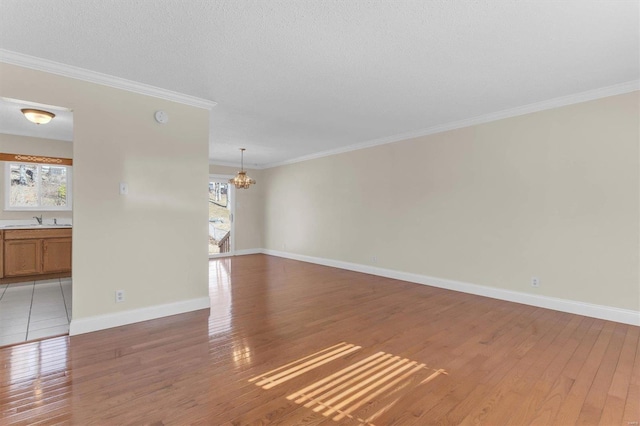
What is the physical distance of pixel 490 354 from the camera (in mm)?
2615

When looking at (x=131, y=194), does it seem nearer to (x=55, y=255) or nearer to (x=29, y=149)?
(x=55, y=255)

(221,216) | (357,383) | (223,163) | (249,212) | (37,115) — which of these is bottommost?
(357,383)

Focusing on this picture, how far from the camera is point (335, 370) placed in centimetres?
234

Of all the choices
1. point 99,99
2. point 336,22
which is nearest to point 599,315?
point 336,22

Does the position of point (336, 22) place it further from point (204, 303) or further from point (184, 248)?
point (204, 303)

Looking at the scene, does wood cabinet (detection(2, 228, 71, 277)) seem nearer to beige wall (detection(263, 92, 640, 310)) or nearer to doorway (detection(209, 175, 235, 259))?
doorway (detection(209, 175, 235, 259))

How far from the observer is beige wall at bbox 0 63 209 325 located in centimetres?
300

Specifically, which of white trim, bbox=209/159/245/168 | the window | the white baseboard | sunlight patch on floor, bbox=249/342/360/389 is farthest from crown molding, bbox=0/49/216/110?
white trim, bbox=209/159/245/168

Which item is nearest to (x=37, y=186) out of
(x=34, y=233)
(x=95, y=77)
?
(x=34, y=233)

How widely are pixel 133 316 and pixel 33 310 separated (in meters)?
1.50

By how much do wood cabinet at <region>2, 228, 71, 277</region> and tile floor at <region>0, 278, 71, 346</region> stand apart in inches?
9.9

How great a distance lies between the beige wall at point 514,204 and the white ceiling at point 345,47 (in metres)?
0.55

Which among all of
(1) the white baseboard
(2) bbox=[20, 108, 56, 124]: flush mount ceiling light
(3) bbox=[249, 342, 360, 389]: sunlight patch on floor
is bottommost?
(3) bbox=[249, 342, 360, 389]: sunlight patch on floor

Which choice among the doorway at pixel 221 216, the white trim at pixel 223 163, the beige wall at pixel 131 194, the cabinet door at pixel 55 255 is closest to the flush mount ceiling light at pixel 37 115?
the beige wall at pixel 131 194
